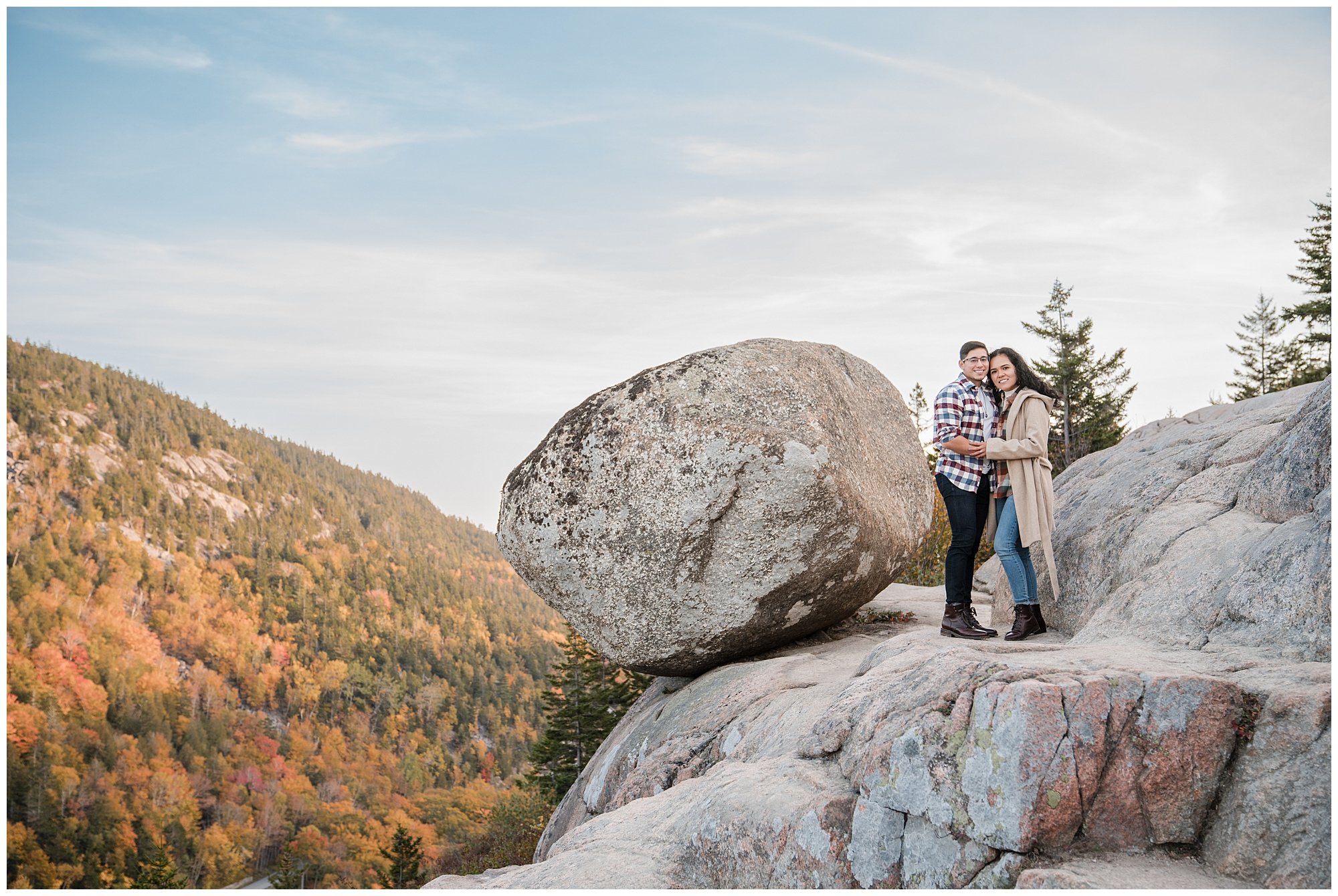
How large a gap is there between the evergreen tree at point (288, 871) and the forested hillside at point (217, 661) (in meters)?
1.99

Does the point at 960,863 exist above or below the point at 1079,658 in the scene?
below

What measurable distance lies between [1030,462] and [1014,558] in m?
0.93

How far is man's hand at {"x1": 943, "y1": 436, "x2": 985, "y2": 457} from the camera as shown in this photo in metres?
8.14

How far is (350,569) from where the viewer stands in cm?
17312

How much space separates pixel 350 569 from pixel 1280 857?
18358 centimetres

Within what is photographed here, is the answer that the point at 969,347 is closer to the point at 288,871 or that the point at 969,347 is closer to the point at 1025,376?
the point at 1025,376

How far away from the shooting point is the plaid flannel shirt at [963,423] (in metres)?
8.33

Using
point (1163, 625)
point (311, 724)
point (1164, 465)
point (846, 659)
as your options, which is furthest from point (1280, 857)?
point (311, 724)

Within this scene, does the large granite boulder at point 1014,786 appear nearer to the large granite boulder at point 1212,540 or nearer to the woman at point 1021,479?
the large granite boulder at point 1212,540

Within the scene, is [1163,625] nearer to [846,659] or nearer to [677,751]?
[846,659]

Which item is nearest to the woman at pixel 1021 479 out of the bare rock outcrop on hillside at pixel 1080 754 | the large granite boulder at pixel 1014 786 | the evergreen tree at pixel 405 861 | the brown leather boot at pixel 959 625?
the brown leather boot at pixel 959 625

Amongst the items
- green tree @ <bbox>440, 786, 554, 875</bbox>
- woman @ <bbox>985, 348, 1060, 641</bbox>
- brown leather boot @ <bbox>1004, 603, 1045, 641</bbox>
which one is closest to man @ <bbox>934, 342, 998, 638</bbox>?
woman @ <bbox>985, 348, 1060, 641</bbox>

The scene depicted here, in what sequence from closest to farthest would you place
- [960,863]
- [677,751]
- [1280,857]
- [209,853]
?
[1280,857] < [960,863] < [677,751] < [209,853]

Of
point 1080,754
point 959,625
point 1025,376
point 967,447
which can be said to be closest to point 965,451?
point 967,447
